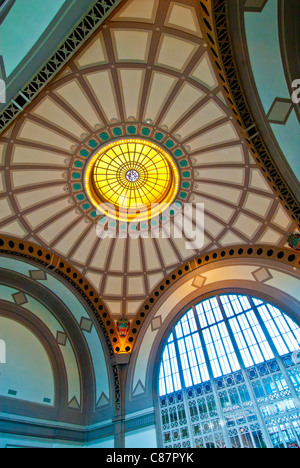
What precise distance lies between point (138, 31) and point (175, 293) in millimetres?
12083

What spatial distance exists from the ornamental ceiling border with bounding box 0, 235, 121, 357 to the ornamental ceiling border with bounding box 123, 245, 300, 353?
3.24 feet

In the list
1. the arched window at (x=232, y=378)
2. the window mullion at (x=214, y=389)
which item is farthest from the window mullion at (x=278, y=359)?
the window mullion at (x=214, y=389)

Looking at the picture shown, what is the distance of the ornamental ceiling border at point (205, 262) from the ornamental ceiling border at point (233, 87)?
3.54m

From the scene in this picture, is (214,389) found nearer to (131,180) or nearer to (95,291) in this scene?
(95,291)

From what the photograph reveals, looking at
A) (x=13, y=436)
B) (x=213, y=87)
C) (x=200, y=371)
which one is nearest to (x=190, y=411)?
(x=200, y=371)

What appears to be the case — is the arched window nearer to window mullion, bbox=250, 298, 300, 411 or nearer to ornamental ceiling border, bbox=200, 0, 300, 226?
window mullion, bbox=250, 298, 300, 411

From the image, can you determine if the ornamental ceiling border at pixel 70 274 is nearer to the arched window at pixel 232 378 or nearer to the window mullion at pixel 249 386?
the arched window at pixel 232 378

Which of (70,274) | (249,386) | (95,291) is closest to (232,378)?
(249,386)

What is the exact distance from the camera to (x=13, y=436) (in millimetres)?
12328

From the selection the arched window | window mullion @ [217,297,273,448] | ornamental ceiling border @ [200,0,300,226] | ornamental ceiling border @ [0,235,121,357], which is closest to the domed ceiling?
ornamental ceiling border @ [0,235,121,357]

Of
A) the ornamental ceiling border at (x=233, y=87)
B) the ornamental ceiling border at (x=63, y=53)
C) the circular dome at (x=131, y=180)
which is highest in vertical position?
the circular dome at (x=131, y=180)

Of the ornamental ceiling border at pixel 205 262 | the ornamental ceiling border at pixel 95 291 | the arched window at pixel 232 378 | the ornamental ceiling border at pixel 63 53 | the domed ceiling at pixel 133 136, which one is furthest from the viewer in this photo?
the ornamental ceiling border at pixel 95 291

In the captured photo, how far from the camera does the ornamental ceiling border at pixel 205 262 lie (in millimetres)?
12430

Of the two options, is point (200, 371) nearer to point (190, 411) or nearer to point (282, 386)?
point (190, 411)
